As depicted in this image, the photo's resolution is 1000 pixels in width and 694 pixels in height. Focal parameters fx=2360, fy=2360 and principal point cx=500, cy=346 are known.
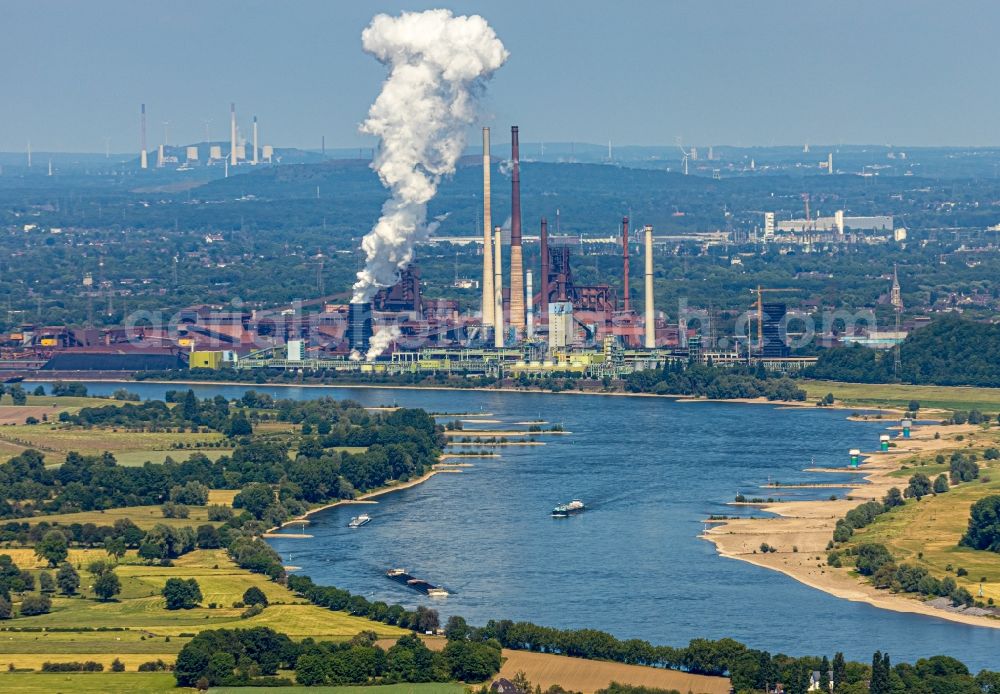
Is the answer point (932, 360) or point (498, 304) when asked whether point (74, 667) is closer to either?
point (932, 360)

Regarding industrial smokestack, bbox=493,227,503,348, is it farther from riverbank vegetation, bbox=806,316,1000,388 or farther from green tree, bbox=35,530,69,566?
green tree, bbox=35,530,69,566

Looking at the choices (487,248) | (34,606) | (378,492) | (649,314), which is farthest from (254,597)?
(649,314)

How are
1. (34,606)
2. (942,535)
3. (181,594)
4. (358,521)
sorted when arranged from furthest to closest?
(358,521) < (942,535) < (181,594) < (34,606)

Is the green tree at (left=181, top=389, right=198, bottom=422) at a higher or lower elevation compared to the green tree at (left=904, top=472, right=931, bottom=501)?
higher

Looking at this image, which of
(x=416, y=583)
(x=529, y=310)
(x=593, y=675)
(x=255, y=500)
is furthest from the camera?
(x=529, y=310)

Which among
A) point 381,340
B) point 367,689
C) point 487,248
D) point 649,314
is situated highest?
point 487,248

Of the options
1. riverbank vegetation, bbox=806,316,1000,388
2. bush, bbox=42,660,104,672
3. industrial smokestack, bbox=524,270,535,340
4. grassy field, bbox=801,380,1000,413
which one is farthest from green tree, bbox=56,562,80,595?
industrial smokestack, bbox=524,270,535,340

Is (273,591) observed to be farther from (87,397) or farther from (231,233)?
(231,233)
